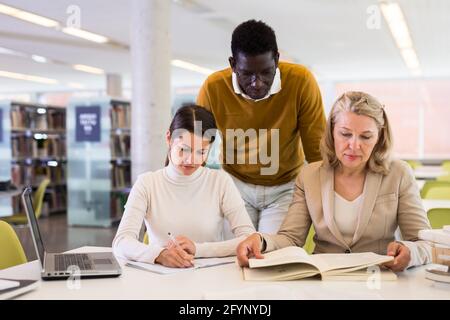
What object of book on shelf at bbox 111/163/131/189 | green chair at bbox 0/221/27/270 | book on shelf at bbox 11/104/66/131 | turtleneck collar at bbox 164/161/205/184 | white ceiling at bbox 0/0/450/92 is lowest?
book on shelf at bbox 111/163/131/189

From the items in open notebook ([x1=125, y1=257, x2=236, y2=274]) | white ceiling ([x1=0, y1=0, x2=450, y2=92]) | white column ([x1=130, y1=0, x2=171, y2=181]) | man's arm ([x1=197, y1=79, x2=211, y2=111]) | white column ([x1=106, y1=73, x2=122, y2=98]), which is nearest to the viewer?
open notebook ([x1=125, y1=257, x2=236, y2=274])

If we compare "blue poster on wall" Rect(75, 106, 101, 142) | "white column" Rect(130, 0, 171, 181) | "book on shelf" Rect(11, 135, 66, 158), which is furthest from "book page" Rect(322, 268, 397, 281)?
"book on shelf" Rect(11, 135, 66, 158)

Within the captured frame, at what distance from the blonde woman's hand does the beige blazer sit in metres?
0.08

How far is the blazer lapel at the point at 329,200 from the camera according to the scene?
187cm

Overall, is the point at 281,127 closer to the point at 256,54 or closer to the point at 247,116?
the point at 247,116

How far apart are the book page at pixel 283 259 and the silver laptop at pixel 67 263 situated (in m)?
0.40

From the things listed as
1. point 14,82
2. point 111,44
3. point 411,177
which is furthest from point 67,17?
point 14,82

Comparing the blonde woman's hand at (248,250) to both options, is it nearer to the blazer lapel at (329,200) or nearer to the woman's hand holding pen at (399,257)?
the blazer lapel at (329,200)

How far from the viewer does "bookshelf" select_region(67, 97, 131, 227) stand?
777 cm

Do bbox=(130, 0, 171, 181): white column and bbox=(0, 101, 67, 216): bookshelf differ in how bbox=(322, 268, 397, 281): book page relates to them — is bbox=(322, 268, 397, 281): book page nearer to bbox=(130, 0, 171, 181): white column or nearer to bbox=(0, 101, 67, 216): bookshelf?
bbox=(130, 0, 171, 181): white column

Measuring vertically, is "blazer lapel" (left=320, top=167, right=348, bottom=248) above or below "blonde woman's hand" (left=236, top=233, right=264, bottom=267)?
above

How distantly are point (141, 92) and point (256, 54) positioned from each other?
3.16 m

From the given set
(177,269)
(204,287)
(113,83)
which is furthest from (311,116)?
(113,83)

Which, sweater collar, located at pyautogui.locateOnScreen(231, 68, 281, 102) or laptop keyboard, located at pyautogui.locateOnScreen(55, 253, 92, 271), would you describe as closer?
laptop keyboard, located at pyautogui.locateOnScreen(55, 253, 92, 271)
